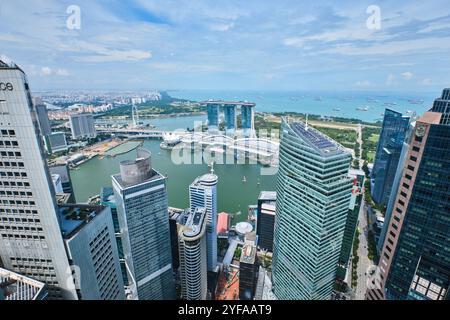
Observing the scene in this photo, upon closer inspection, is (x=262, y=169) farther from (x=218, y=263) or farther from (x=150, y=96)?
(x=150, y=96)

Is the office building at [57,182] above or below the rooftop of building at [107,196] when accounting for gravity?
below

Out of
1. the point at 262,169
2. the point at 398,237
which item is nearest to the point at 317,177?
the point at 398,237

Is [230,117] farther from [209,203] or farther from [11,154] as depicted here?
[11,154]

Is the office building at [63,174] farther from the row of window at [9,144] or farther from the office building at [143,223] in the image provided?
the row of window at [9,144]

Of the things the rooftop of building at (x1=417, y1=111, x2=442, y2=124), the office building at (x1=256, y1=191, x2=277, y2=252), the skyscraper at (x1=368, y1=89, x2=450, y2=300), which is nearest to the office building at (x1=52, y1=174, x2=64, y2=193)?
the office building at (x1=256, y1=191, x2=277, y2=252)

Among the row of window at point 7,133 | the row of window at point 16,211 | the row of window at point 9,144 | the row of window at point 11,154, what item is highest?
the row of window at point 7,133

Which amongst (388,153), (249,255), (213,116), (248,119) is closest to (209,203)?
(249,255)

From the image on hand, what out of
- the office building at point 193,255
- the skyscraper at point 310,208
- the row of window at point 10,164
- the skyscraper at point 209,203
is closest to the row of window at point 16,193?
the row of window at point 10,164
